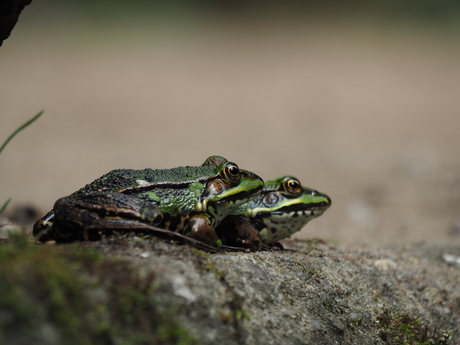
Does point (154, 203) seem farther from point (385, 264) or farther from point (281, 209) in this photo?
point (385, 264)

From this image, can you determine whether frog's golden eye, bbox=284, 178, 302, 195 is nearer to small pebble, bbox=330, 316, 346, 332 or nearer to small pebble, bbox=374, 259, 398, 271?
small pebble, bbox=374, 259, 398, 271

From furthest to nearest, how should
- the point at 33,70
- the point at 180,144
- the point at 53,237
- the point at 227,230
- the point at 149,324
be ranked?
the point at 33,70, the point at 180,144, the point at 227,230, the point at 53,237, the point at 149,324

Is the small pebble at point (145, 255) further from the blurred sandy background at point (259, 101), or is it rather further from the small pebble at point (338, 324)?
the blurred sandy background at point (259, 101)

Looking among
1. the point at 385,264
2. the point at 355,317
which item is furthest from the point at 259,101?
the point at 355,317

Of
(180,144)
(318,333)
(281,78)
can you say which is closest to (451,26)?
(281,78)

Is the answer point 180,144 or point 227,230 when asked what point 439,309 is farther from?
point 180,144

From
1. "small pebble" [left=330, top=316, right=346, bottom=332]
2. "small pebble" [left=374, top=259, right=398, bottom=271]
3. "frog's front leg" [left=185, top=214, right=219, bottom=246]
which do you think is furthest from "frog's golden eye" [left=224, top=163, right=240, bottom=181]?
"small pebble" [left=374, top=259, right=398, bottom=271]
